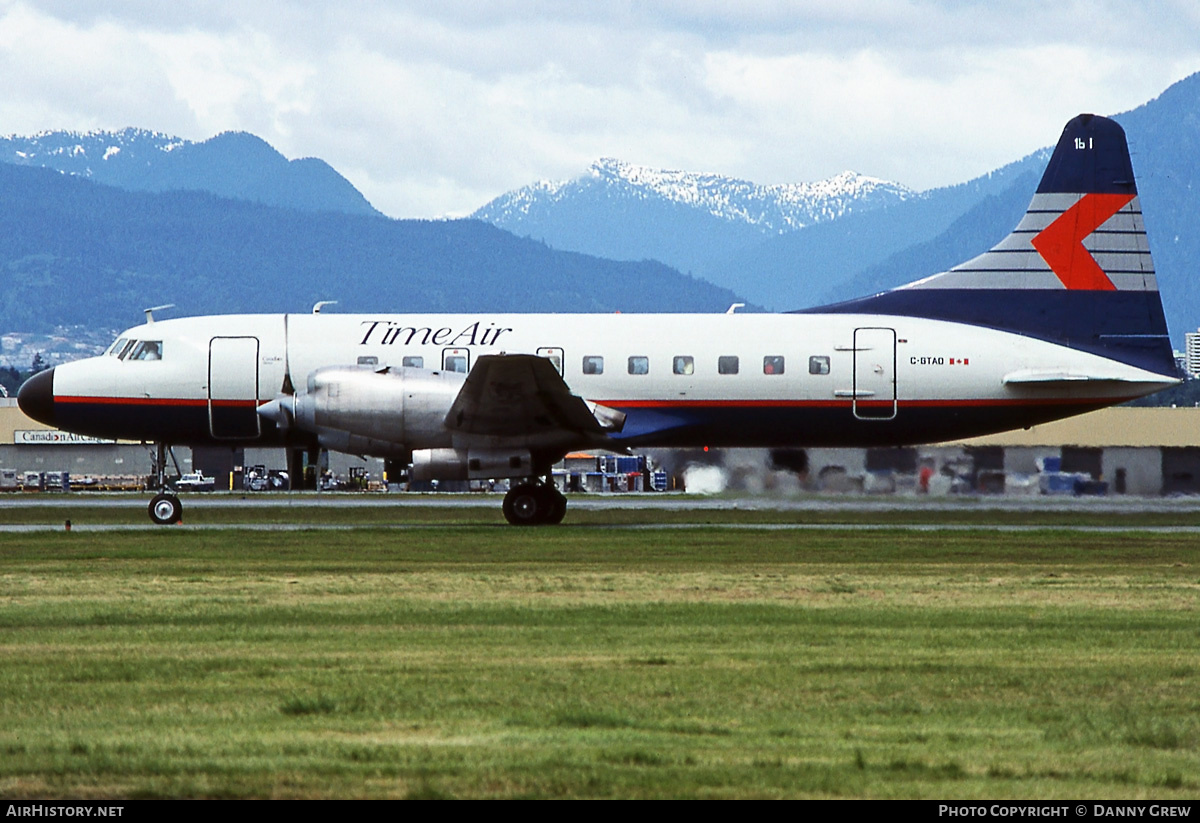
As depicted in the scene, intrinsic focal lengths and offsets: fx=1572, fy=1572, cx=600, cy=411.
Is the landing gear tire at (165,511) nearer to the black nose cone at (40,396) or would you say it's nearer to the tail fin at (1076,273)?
the black nose cone at (40,396)

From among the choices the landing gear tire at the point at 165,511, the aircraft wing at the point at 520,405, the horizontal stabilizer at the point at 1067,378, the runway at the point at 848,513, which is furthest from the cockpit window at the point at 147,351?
the horizontal stabilizer at the point at 1067,378

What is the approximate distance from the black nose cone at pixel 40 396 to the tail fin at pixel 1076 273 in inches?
671

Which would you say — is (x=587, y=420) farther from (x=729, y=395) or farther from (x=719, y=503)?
(x=719, y=503)

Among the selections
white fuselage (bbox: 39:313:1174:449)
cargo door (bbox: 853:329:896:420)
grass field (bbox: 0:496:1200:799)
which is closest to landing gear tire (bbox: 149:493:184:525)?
white fuselage (bbox: 39:313:1174:449)

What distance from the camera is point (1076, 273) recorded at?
33562mm

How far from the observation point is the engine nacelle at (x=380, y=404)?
30.9m

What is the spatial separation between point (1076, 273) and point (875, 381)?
519 cm

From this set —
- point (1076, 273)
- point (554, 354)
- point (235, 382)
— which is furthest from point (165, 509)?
point (1076, 273)

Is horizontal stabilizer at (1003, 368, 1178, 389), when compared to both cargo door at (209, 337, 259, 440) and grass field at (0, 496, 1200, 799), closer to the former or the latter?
grass field at (0, 496, 1200, 799)

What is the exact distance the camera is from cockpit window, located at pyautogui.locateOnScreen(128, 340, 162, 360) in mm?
34000

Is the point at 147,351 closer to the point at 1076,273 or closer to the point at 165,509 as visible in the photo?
the point at 165,509

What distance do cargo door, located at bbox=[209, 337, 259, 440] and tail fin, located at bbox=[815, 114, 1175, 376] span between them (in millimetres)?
12510

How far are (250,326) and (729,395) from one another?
10.3 meters

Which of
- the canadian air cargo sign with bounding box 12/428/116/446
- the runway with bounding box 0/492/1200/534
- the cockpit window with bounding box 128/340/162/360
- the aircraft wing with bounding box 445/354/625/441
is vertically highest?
the cockpit window with bounding box 128/340/162/360
